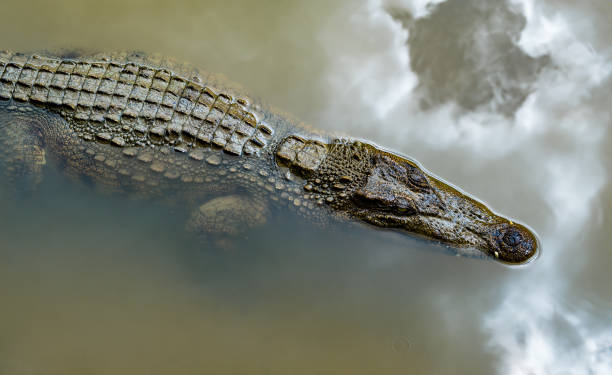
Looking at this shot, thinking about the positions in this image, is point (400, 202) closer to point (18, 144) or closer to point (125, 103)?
point (125, 103)

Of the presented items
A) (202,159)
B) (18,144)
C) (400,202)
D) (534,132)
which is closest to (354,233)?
(400,202)

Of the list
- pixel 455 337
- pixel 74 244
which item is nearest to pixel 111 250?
pixel 74 244

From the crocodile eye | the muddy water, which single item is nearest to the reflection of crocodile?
the crocodile eye

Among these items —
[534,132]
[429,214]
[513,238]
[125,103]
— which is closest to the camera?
[125,103]

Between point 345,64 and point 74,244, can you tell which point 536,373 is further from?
point 74,244

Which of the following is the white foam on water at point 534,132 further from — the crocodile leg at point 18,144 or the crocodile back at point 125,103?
the crocodile leg at point 18,144

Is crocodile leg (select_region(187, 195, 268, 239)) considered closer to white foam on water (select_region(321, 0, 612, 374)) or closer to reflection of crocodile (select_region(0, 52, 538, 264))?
reflection of crocodile (select_region(0, 52, 538, 264))
